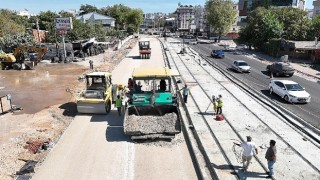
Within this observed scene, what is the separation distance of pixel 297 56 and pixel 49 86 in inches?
1559

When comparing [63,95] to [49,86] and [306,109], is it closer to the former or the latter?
[49,86]

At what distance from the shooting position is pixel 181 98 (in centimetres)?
2283

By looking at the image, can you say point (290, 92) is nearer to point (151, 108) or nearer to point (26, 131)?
point (151, 108)

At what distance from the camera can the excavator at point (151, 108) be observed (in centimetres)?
1496

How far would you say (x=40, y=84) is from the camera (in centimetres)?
2952

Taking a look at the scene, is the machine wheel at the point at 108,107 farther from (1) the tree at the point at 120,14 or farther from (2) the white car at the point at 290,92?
(1) the tree at the point at 120,14

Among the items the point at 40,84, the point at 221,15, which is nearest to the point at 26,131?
the point at 40,84

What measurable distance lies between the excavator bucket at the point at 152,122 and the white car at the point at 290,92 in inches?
431

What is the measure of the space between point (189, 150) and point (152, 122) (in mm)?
2641

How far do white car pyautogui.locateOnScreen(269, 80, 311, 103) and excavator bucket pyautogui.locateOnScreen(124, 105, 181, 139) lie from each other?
1094 centimetres

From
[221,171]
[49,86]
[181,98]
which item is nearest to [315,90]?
[181,98]

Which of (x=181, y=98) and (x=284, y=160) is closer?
(x=284, y=160)

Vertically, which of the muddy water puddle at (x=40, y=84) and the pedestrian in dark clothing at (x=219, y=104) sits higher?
the pedestrian in dark clothing at (x=219, y=104)

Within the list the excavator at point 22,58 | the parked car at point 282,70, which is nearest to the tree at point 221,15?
the parked car at point 282,70
